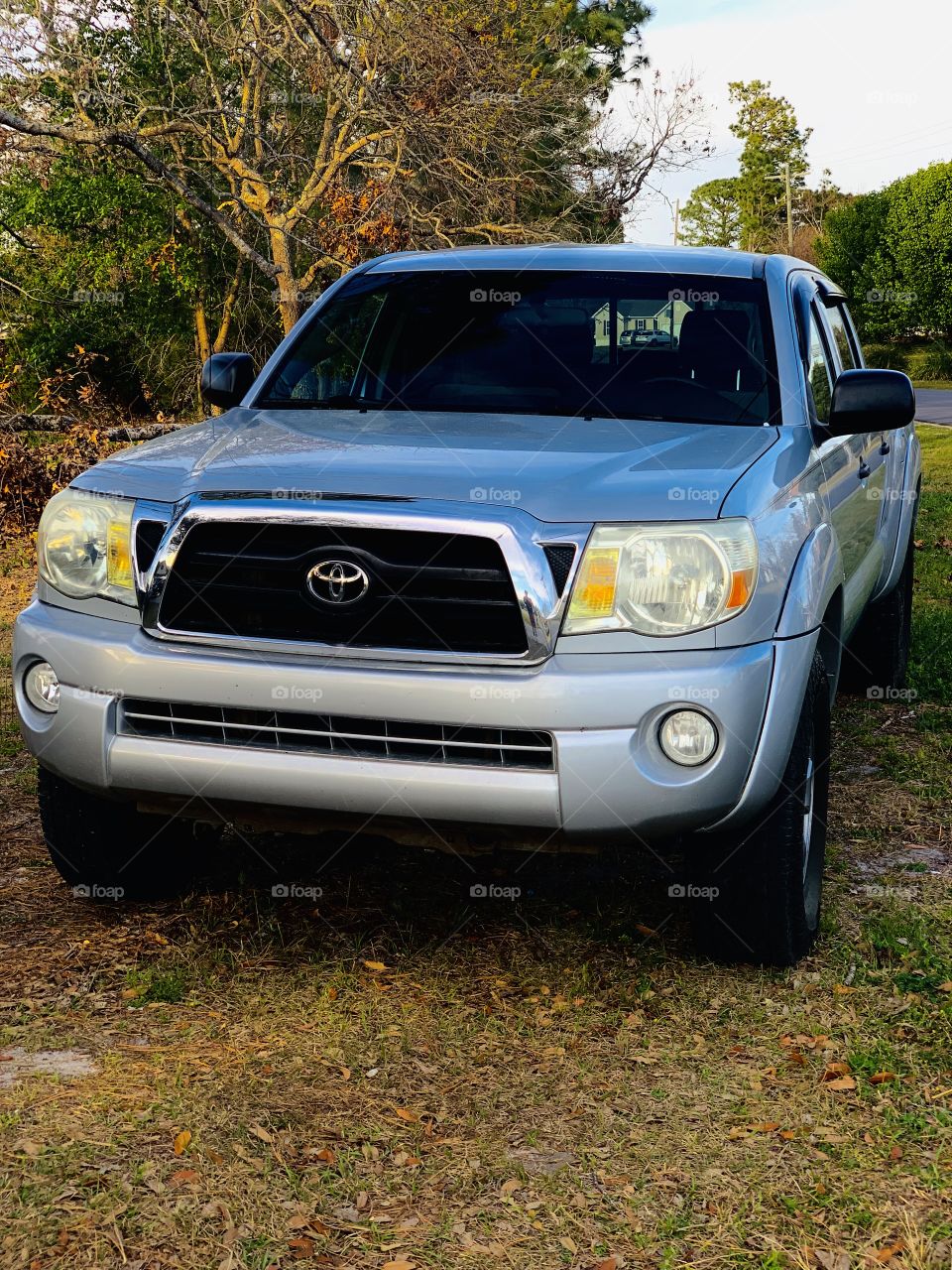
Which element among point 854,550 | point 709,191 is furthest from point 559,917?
point 709,191

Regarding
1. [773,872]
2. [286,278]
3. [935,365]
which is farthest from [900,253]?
[773,872]

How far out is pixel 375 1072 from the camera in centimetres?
334

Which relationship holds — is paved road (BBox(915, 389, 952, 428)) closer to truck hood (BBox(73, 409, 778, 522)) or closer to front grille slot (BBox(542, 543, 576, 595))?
truck hood (BBox(73, 409, 778, 522))

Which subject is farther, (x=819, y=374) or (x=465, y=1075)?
(x=819, y=374)

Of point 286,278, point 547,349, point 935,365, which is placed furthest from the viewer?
point 935,365

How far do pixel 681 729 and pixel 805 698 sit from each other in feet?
1.72

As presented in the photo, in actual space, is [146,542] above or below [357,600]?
above

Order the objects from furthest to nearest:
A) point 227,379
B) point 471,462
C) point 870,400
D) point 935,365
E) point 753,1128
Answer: point 935,365 < point 227,379 < point 870,400 < point 471,462 < point 753,1128

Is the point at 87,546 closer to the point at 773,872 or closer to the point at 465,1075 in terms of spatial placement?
the point at 465,1075

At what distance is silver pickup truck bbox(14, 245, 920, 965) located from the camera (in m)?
3.21

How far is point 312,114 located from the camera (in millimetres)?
16328

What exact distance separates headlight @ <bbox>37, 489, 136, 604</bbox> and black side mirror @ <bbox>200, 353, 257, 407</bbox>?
47.3 inches

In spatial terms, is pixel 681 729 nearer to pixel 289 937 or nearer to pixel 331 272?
pixel 289 937

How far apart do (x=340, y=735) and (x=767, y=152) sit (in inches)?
2978
